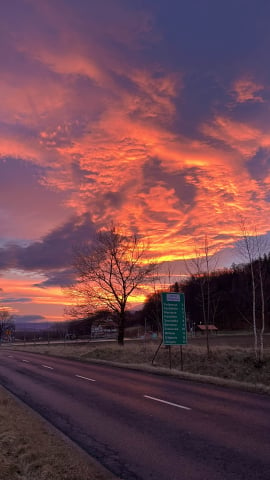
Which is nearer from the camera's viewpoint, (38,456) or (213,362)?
(38,456)

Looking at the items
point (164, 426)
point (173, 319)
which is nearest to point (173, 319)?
point (173, 319)

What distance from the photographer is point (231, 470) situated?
5.96m

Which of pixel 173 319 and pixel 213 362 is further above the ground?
pixel 173 319

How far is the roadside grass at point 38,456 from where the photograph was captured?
568 cm

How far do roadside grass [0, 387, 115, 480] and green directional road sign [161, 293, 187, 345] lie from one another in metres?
13.4

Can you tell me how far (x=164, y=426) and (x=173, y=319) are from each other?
14049 mm

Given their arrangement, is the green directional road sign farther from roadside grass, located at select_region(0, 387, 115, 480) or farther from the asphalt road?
roadside grass, located at select_region(0, 387, 115, 480)

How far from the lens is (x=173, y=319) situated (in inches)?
894

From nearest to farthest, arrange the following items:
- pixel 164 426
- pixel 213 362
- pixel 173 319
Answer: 1. pixel 164 426
2. pixel 213 362
3. pixel 173 319

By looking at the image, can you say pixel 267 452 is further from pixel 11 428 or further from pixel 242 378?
pixel 242 378

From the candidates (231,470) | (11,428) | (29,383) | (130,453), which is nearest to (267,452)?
(231,470)

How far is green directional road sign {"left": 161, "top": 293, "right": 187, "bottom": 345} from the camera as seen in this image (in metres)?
22.2

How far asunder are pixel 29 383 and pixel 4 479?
41.7 ft

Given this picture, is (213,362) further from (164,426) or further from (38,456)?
(38,456)
